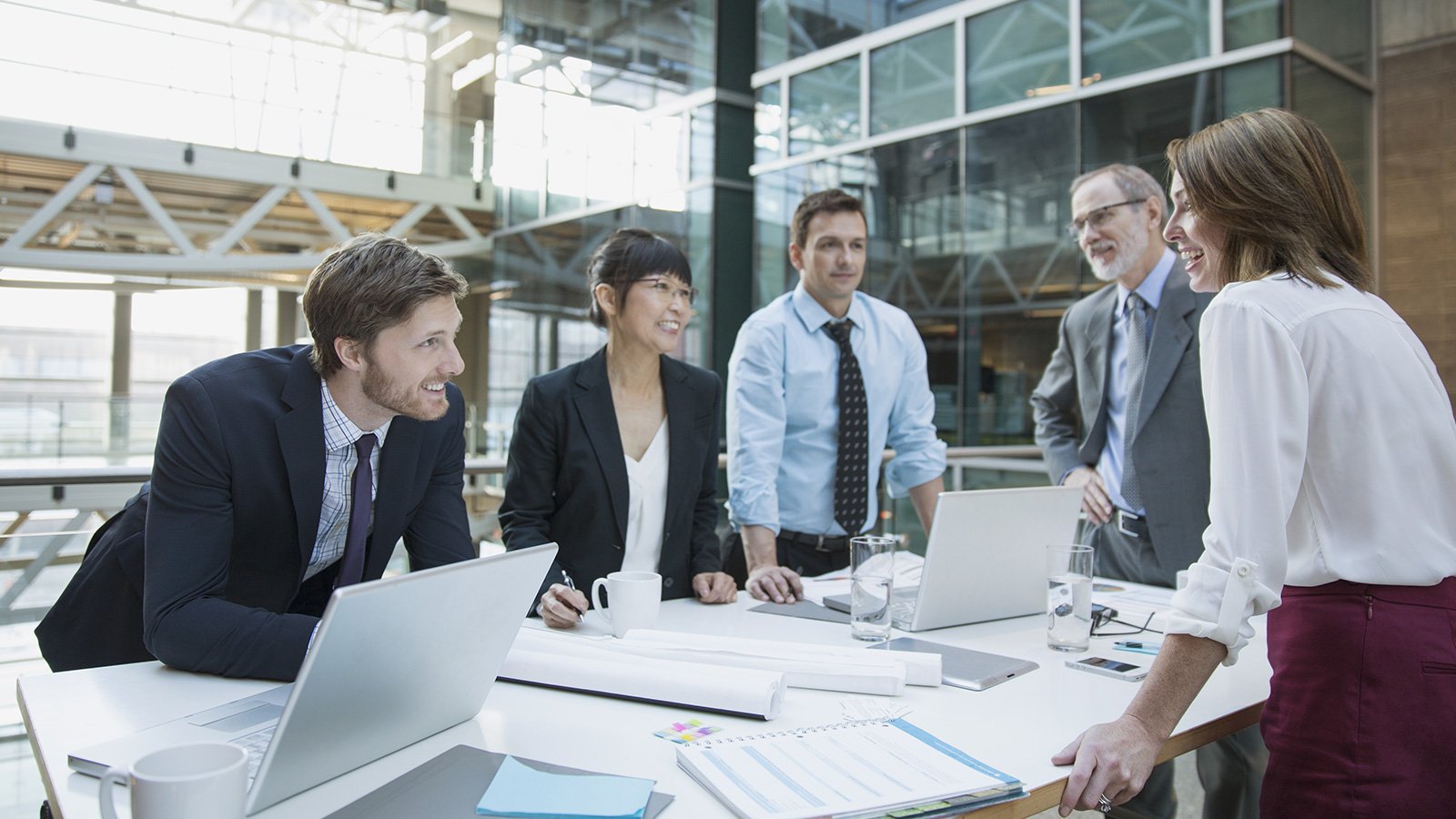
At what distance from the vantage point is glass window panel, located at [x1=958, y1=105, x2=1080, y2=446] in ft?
20.9

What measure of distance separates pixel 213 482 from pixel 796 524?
1685 mm

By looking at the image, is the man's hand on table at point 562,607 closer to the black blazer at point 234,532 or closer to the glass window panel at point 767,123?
the black blazer at point 234,532

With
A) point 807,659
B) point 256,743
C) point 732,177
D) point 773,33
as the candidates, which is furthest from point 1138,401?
point 773,33

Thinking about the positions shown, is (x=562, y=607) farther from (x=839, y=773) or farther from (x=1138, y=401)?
(x=1138, y=401)

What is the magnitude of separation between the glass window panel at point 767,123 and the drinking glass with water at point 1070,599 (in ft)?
23.5

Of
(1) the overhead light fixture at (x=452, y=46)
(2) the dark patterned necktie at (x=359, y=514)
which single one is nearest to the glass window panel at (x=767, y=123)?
(1) the overhead light fixture at (x=452, y=46)

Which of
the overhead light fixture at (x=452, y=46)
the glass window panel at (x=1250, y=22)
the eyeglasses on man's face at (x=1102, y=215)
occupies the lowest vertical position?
the eyeglasses on man's face at (x=1102, y=215)

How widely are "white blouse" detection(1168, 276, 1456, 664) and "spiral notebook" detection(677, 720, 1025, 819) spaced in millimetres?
360

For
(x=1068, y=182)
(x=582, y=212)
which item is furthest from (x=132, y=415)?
(x=1068, y=182)

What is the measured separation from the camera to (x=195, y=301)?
1510cm

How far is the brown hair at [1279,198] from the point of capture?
50.3 inches

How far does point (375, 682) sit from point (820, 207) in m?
2.19

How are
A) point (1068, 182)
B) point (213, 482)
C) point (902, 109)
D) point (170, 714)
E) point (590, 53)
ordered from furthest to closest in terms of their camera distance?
point (590, 53) → point (902, 109) → point (1068, 182) → point (213, 482) → point (170, 714)

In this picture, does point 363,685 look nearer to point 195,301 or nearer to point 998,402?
point 998,402
